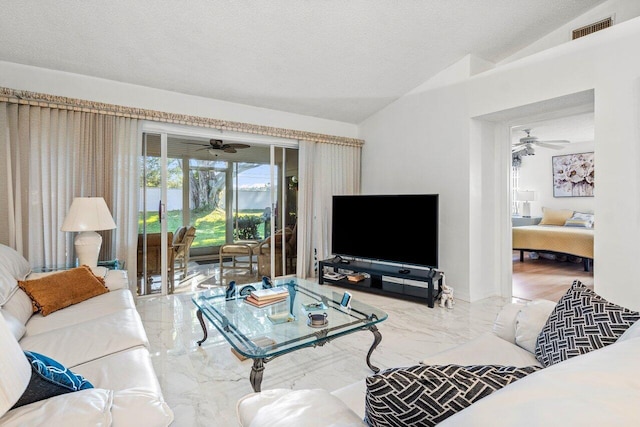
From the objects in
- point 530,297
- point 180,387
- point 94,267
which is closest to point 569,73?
point 530,297

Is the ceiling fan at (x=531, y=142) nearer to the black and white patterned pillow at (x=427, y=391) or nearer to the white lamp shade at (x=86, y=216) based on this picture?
the black and white patterned pillow at (x=427, y=391)

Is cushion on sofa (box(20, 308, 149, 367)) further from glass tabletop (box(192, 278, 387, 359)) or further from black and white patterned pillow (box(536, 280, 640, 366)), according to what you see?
black and white patterned pillow (box(536, 280, 640, 366))

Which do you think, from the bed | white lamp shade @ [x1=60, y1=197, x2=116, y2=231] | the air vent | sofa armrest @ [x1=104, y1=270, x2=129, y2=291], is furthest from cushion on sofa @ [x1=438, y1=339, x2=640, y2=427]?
the bed

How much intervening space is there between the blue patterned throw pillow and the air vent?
4403 mm

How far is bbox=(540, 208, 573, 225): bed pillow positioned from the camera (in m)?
5.25

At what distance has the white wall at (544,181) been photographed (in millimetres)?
5129

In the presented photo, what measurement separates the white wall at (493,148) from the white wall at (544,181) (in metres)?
2.31

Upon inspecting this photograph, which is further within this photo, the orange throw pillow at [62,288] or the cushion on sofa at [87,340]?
the orange throw pillow at [62,288]

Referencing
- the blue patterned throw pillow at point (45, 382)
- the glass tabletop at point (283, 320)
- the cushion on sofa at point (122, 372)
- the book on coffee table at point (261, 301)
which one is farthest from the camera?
the book on coffee table at point (261, 301)

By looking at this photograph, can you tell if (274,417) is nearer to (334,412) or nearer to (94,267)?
(334,412)

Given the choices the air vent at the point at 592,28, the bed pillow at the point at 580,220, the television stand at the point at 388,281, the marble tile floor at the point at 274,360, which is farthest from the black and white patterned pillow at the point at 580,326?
the bed pillow at the point at 580,220

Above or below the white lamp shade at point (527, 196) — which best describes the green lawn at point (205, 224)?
below

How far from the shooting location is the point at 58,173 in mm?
3043

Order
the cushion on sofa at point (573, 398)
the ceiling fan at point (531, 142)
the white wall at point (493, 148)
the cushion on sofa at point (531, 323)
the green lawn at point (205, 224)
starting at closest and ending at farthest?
1. the cushion on sofa at point (573, 398)
2. the cushion on sofa at point (531, 323)
3. the white wall at point (493, 148)
4. the green lawn at point (205, 224)
5. the ceiling fan at point (531, 142)
